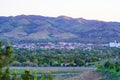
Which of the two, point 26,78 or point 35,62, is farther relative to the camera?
point 35,62

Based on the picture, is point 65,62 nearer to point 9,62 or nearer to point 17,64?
point 17,64

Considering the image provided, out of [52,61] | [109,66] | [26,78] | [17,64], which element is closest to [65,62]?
[52,61]

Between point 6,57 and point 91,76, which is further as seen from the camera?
point 91,76

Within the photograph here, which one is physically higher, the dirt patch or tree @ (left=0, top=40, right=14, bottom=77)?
tree @ (left=0, top=40, right=14, bottom=77)

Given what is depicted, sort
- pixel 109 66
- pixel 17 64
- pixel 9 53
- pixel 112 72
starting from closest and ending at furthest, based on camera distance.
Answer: pixel 9 53
pixel 112 72
pixel 109 66
pixel 17 64

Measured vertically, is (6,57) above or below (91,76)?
above

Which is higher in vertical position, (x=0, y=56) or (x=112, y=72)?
(x=0, y=56)

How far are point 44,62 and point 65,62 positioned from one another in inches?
166

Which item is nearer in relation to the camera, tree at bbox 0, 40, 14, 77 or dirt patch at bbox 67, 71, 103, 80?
tree at bbox 0, 40, 14, 77

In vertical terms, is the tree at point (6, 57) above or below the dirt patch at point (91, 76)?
above

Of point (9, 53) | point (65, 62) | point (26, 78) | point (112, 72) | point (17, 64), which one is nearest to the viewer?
point (9, 53)

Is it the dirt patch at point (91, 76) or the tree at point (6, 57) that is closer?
the tree at point (6, 57)

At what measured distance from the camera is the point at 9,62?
21.1m

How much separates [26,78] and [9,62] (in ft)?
10.5
